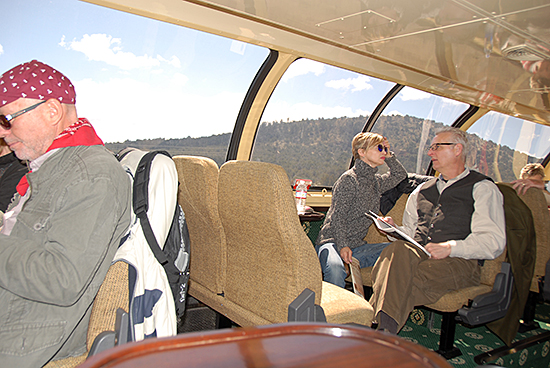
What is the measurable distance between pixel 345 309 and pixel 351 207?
141 cm

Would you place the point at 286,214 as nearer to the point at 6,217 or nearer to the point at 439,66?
the point at 6,217

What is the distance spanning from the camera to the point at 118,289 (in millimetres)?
1402

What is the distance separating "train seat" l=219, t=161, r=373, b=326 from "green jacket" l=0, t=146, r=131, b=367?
2.21 ft

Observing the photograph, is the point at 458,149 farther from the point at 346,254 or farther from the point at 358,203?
the point at 346,254

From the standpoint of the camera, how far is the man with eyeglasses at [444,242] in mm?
2551

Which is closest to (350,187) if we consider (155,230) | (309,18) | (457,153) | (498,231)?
(457,153)

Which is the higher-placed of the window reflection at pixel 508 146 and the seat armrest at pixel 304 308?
the window reflection at pixel 508 146

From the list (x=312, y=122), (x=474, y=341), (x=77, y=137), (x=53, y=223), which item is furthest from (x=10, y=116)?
(x=312, y=122)

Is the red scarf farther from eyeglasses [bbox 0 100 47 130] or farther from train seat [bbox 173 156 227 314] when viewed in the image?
train seat [bbox 173 156 227 314]

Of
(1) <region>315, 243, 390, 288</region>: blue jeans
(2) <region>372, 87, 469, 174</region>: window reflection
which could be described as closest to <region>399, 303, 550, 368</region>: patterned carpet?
(1) <region>315, 243, 390, 288</region>: blue jeans

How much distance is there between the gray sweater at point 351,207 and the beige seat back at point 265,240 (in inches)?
51.4

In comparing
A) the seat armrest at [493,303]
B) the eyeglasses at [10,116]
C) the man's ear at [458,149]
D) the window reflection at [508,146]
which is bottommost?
the seat armrest at [493,303]

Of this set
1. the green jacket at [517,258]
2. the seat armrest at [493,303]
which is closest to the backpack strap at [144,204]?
the seat armrest at [493,303]

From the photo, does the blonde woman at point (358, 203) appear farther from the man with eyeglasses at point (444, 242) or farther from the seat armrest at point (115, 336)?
the seat armrest at point (115, 336)
